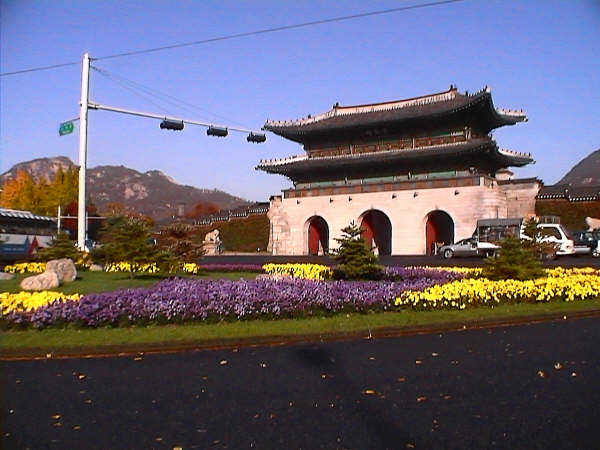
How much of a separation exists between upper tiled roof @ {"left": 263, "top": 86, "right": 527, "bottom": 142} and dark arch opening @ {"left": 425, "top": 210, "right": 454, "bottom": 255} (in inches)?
278

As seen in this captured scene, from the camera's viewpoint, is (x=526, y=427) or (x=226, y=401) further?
(x=226, y=401)

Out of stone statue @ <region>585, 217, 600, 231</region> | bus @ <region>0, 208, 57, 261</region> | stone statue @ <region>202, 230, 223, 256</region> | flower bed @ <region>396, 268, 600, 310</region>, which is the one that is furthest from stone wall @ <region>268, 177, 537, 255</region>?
flower bed @ <region>396, 268, 600, 310</region>

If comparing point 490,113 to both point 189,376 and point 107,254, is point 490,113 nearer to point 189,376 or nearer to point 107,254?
point 107,254

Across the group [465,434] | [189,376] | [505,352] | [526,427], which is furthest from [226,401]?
[505,352]

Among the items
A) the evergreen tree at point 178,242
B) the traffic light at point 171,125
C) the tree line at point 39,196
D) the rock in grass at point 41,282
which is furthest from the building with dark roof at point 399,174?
the tree line at point 39,196

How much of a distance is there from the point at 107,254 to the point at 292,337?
13.3 m

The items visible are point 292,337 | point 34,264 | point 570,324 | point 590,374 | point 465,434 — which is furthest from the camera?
point 34,264

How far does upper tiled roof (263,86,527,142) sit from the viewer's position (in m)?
34.2

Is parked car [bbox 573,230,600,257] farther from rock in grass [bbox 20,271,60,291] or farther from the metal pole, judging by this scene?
rock in grass [bbox 20,271,60,291]

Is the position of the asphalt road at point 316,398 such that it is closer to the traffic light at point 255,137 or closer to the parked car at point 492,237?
the traffic light at point 255,137

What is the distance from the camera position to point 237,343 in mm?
7594

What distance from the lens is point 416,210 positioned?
36.6 metres

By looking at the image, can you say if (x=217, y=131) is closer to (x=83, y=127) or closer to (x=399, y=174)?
(x=83, y=127)

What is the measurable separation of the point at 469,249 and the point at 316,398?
2520 cm
